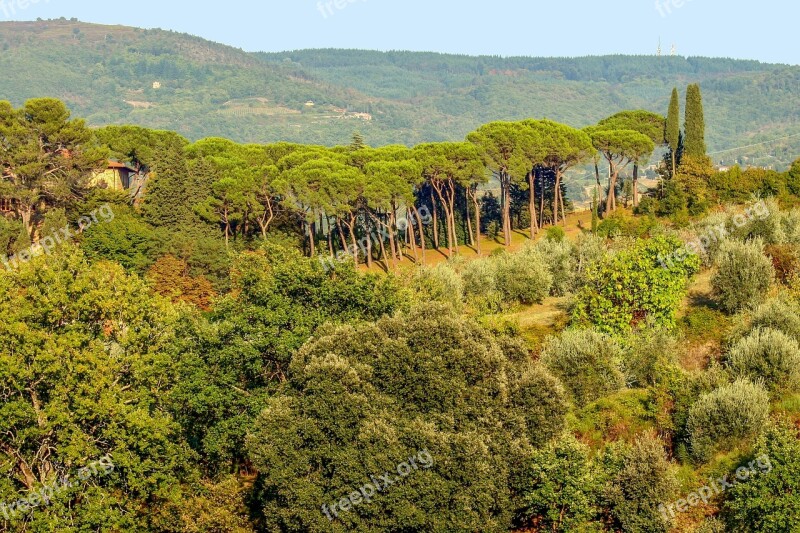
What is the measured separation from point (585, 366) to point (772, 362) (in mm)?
6807

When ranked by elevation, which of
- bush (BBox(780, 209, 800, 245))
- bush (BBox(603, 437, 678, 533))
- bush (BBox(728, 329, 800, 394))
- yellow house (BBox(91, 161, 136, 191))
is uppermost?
yellow house (BBox(91, 161, 136, 191))

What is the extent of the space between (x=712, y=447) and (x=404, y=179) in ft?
183

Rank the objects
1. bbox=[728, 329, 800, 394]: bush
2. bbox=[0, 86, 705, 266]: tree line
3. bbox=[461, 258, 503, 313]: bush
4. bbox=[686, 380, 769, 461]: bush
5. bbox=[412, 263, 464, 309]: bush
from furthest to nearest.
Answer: bbox=[0, 86, 705, 266]: tree line, bbox=[461, 258, 503, 313]: bush, bbox=[412, 263, 464, 309]: bush, bbox=[728, 329, 800, 394]: bush, bbox=[686, 380, 769, 461]: bush

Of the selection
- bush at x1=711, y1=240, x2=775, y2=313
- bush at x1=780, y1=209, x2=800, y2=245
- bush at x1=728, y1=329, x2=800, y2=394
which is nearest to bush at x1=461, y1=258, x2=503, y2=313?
bush at x1=711, y1=240, x2=775, y2=313

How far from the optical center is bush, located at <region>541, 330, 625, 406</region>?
3709 centimetres

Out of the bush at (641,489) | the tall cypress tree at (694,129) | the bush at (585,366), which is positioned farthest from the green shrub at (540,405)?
the tall cypress tree at (694,129)

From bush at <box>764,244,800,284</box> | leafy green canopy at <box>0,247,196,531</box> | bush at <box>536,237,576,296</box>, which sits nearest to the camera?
leafy green canopy at <box>0,247,196,531</box>

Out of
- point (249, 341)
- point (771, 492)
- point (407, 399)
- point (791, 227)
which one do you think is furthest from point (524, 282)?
point (771, 492)

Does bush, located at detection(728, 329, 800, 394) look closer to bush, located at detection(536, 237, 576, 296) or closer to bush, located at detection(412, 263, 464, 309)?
bush, located at detection(412, 263, 464, 309)

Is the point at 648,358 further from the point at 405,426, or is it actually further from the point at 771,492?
the point at 405,426

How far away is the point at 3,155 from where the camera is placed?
76688 mm

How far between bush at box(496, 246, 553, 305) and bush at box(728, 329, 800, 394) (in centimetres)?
2017

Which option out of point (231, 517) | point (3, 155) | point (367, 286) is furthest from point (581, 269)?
point (3, 155)

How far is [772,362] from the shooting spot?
1363 inches
